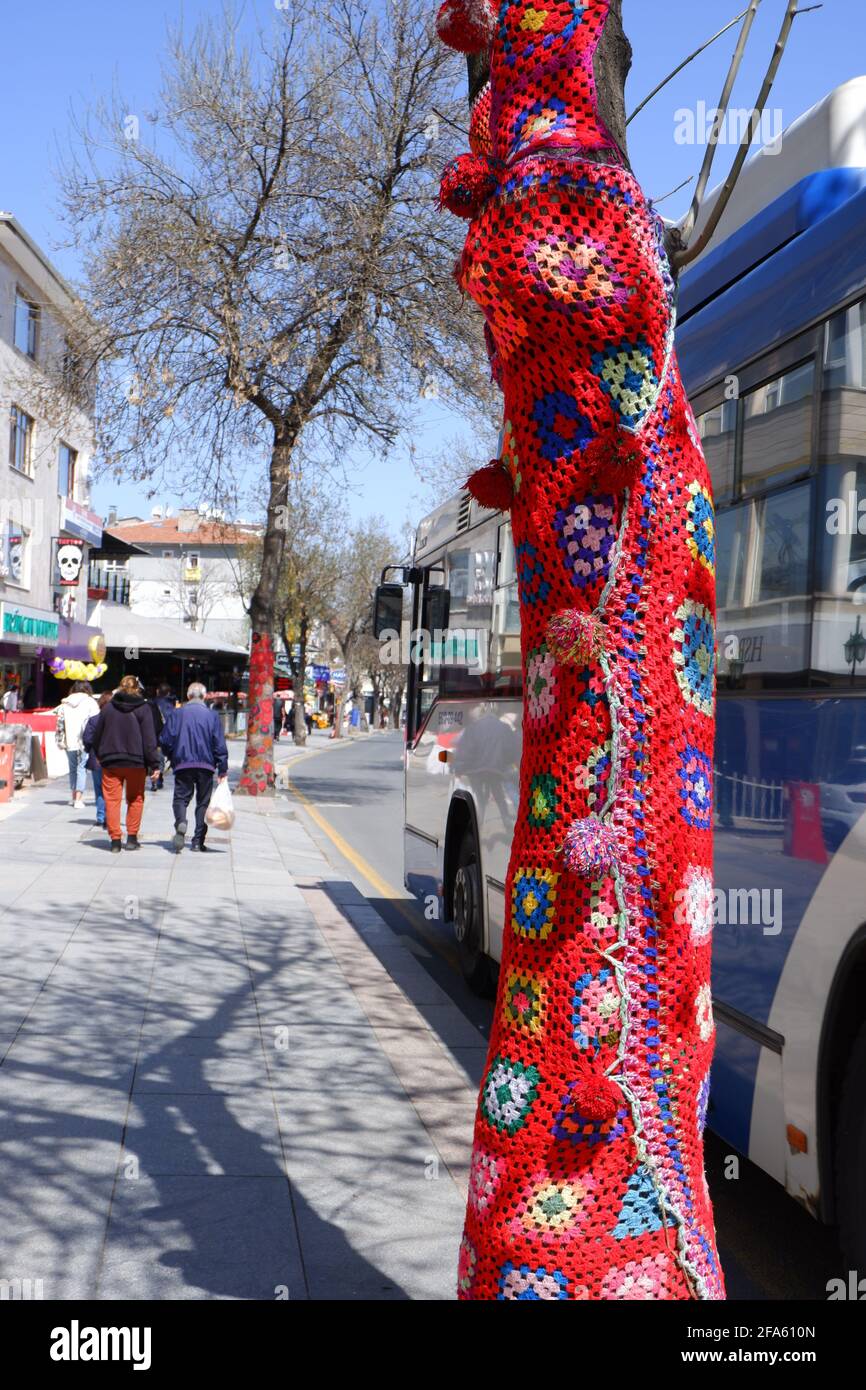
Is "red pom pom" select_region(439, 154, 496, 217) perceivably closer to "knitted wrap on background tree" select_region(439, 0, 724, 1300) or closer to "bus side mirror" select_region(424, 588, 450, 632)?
"knitted wrap on background tree" select_region(439, 0, 724, 1300)

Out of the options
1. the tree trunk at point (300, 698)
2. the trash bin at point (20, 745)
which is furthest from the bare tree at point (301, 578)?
the trash bin at point (20, 745)

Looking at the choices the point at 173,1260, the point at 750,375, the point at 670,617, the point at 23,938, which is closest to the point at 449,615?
the point at 23,938

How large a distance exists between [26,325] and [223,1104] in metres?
31.5

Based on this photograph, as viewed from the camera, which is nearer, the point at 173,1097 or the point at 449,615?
the point at 173,1097

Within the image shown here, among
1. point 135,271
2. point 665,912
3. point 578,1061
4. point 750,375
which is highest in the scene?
point 135,271

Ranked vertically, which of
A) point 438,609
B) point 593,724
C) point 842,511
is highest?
point 438,609

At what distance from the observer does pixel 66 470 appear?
3931 centimetres

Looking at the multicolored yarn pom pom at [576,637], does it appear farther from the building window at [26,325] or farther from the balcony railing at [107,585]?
the balcony railing at [107,585]

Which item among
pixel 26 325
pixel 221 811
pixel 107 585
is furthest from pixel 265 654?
pixel 107 585

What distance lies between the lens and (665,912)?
8.87 feet

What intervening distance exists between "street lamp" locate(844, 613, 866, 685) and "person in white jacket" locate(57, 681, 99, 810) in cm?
1606

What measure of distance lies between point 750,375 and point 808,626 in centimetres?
107

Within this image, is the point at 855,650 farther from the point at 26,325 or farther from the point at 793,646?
the point at 26,325

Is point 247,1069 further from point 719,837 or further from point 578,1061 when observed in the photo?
point 578,1061
